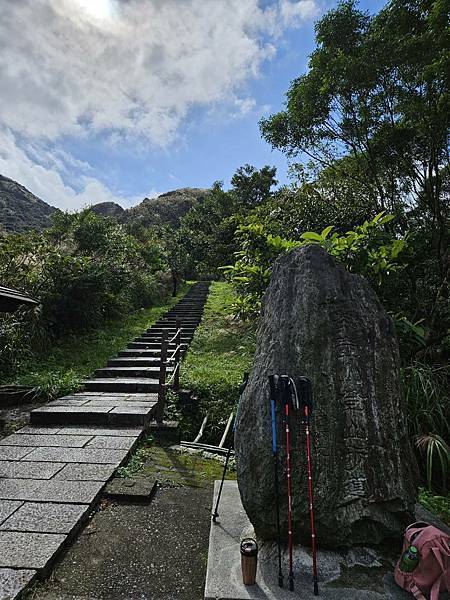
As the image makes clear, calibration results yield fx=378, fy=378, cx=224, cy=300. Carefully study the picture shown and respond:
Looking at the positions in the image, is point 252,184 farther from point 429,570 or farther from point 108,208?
point 108,208

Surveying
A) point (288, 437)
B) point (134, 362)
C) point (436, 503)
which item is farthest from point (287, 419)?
point (134, 362)

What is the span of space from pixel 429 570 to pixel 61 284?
9.71 meters

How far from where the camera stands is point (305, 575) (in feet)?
7.47

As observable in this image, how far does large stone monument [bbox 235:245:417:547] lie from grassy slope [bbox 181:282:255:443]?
3311mm

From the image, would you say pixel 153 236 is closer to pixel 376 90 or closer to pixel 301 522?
pixel 376 90

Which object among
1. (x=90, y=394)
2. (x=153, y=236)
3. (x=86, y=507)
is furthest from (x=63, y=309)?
(x=153, y=236)

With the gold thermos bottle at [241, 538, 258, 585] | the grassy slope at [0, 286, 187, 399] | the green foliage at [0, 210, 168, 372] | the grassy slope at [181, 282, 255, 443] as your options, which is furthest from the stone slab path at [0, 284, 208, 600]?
the green foliage at [0, 210, 168, 372]

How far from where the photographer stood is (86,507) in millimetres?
3227

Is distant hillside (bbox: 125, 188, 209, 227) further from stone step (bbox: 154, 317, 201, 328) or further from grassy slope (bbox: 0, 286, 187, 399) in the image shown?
grassy slope (bbox: 0, 286, 187, 399)

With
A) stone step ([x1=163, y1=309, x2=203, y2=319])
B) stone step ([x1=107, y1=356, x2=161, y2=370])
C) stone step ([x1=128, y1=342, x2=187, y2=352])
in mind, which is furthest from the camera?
stone step ([x1=163, y1=309, x2=203, y2=319])

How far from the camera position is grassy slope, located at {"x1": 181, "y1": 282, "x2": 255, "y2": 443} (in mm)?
6109

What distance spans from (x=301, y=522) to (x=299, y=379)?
35.5 inches

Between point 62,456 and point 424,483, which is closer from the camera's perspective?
point 62,456

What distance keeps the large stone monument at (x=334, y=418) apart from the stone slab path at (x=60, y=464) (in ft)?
4.90
